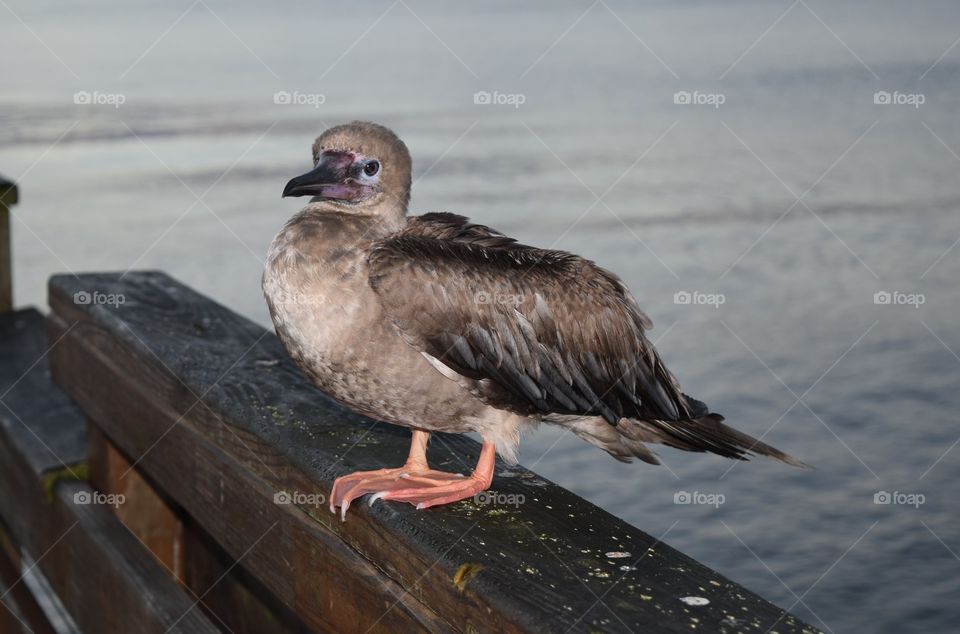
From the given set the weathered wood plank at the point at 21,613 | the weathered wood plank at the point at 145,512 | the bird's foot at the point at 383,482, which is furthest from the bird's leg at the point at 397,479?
the weathered wood plank at the point at 21,613

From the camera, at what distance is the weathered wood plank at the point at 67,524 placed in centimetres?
297

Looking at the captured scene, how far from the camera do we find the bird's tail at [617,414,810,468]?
9.78 ft

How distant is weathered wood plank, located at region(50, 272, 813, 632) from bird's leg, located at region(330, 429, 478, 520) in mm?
37

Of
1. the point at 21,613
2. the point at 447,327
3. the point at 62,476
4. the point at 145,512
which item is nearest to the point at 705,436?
the point at 447,327

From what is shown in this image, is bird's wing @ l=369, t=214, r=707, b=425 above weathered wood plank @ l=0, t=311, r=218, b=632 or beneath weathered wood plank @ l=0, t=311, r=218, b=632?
above

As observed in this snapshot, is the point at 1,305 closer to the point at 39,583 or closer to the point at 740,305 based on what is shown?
the point at 39,583

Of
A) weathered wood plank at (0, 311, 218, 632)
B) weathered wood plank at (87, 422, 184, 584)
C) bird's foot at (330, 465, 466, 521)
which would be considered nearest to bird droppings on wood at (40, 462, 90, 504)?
weathered wood plank at (0, 311, 218, 632)

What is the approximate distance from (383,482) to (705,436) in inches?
38.1

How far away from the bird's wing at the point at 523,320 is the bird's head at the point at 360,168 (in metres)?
0.12

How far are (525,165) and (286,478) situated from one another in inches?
335

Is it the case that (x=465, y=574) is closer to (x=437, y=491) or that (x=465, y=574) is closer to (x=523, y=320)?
(x=437, y=491)

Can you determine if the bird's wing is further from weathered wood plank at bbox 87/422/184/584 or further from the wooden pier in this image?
weathered wood plank at bbox 87/422/184/584

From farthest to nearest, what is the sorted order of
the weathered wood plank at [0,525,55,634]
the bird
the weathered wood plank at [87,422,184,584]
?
the weathered wood plank at [0,525,55,634]
the weathered wood plank at [87,422,184,584]
the bird

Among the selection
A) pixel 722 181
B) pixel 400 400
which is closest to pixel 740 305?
pixel 722 181
